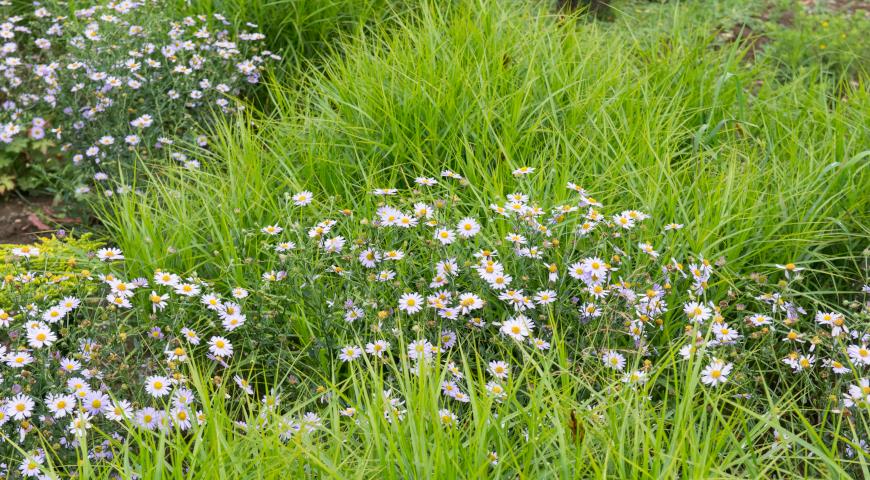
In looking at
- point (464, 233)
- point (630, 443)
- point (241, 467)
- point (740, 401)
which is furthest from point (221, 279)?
point (740, 401)

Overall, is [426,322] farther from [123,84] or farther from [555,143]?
[123,84]

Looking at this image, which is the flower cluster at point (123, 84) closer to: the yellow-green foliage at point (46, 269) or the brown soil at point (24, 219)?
the brown soil at point (24, 219)

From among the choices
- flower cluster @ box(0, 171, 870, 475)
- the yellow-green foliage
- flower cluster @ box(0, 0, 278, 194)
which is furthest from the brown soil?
flower cluster @ box(0, 171, 870, 475)

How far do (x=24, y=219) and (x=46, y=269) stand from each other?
1.15 m

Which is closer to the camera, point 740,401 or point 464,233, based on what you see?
point 740,401

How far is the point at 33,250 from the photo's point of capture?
109 inches

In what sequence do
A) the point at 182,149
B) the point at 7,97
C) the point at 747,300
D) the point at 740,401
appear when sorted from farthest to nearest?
the point at 7,97 < the point at 182,149 < the point at 747,300 < the point at 740,401

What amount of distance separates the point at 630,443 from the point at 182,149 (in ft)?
8.44

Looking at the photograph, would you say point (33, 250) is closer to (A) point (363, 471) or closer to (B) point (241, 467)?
(B) point (241, 467)

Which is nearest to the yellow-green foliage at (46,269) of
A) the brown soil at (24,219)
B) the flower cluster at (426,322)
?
the flower cluster at (426,322)

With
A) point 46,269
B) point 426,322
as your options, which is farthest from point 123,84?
point 426,322

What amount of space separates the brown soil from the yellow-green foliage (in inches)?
17.8

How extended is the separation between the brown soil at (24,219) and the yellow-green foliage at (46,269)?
1.48 feet

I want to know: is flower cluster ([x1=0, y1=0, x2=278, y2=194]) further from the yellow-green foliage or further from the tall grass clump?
the yellow-green foliage
